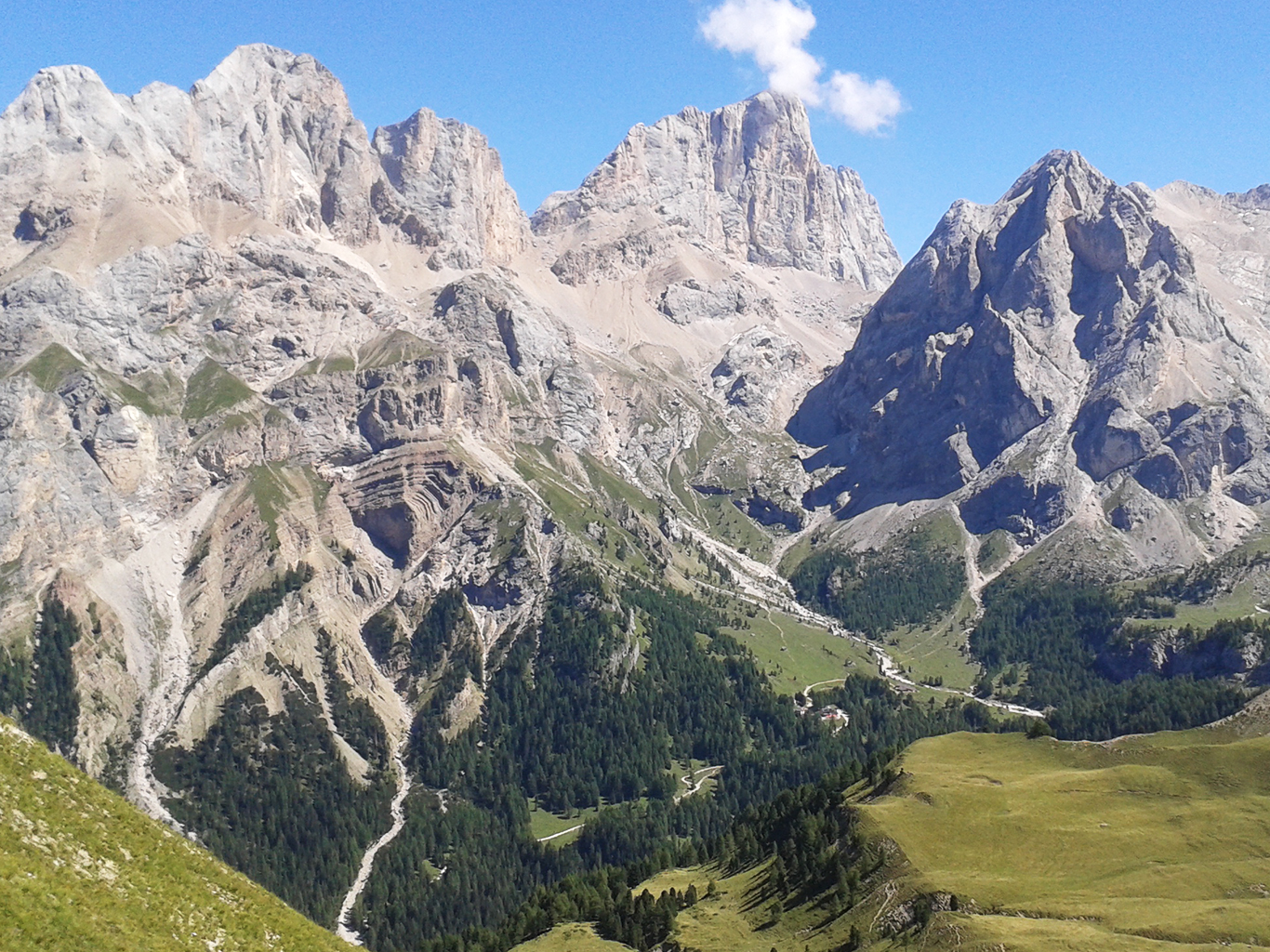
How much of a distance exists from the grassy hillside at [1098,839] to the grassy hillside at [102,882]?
66.1 m

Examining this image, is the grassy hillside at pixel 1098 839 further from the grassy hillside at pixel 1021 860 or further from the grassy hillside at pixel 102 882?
the grassy hillside at pixel 102 882

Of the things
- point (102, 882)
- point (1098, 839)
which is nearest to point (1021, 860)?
point (1098, 839)

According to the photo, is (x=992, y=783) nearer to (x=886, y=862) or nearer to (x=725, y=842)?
(x=886, y=862)

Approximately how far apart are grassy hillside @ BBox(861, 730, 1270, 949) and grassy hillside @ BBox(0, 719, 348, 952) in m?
66.1

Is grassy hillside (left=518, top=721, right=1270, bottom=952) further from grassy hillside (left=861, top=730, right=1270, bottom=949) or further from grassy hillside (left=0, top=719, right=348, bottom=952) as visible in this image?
grassy hillside (left=0, top=719, right=348, bottom=952)

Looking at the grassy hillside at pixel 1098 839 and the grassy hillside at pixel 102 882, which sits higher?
the grassy hillside at pixel 102 882

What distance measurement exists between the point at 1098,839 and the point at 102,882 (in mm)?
102199

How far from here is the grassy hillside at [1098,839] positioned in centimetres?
9625

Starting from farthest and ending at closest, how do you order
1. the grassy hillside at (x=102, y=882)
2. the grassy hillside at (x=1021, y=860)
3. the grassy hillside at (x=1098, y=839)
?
the grassy hillside at (x=1021, y=860) → the grassy hillside at (x=1098, y=839) → the grassy hillside at (x=102, y=882)

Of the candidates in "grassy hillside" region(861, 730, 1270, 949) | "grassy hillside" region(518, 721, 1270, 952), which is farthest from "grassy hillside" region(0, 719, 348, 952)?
"grassy hillside" region(861, 730, 1270, 949)

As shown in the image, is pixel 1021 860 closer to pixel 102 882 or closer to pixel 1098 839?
pixel 1098 839

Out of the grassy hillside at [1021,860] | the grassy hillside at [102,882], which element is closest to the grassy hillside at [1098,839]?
the grassy hillside at [1021,860]

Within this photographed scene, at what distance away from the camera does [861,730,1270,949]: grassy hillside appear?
3789 inches

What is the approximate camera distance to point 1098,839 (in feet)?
382
